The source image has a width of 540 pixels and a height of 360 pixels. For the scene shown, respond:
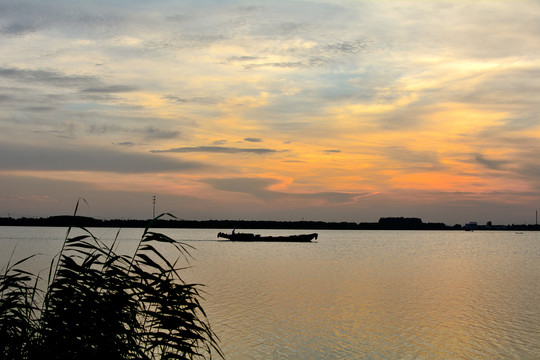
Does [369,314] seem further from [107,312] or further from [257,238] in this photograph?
[257,238]

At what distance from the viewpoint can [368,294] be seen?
134ft

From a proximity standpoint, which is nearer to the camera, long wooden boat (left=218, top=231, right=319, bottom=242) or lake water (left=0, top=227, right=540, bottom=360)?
lake water (left=0, top=227, right=540, bottom=360)

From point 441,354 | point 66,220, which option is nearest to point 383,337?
point 441,354

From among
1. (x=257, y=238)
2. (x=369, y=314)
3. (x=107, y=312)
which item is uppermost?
(x=107, y=312)

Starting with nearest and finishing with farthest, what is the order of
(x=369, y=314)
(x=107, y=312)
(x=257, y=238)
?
(x=107, y=312), (x=369, y=314), (x=257, y=238)

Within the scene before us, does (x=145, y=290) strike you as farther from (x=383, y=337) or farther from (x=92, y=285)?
(x=383, y=337)

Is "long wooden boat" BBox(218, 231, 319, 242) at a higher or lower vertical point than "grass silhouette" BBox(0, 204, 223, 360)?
lower

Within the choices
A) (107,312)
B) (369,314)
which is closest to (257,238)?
(369,314)

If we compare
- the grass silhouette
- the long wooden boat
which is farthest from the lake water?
the long wooden boat

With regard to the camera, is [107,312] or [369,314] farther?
[369,314]

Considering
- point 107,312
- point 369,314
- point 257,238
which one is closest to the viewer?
point 107,312

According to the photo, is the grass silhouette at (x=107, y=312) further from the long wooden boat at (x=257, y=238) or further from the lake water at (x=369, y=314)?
the long wooden boat at (x=257, y=238)

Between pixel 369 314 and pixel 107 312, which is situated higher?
pixel 107 312

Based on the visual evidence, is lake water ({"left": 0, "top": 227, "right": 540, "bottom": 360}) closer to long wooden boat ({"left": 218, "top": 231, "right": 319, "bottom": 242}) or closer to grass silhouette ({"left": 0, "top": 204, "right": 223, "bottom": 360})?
grass silhouette ({"left": 0, "top": 204, "right": 223, "bottom": 360})
